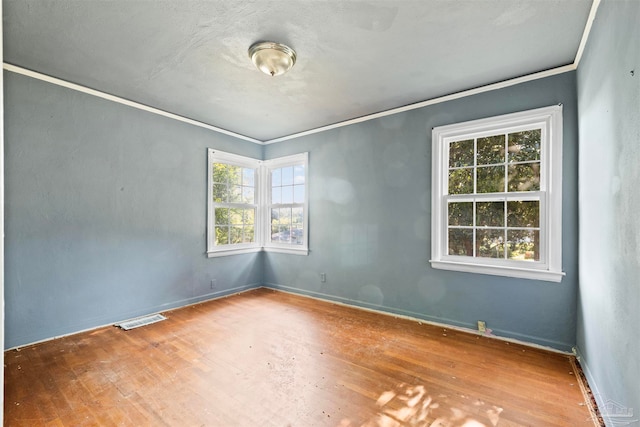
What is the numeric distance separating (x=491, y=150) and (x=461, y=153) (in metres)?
0.29

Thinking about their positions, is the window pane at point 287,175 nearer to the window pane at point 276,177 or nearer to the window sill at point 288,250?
the window pane at point 276,177

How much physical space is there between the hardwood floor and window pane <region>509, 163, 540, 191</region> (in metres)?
1.53

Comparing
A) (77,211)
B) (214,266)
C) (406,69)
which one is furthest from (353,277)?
(77,211)

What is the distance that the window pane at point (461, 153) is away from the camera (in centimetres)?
328

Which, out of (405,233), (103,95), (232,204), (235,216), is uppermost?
(103,95)

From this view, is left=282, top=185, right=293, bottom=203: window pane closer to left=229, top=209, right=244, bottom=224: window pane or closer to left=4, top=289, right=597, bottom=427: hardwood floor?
left=229, top=209, right=244, bottom=224: window pane

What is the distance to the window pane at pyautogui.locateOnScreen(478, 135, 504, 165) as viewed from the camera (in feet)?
10.2

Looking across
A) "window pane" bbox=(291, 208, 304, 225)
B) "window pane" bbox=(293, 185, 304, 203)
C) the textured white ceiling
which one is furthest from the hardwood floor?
the textured white ceiling

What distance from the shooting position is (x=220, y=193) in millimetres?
4570

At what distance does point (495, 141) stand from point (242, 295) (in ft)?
12.8

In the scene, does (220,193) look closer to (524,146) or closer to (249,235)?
(249,235)

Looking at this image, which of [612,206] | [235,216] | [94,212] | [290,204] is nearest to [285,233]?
[290,204]

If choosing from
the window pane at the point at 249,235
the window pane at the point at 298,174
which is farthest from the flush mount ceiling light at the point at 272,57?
the window pane at the point at 249,235

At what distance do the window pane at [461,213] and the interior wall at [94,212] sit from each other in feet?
10.8
